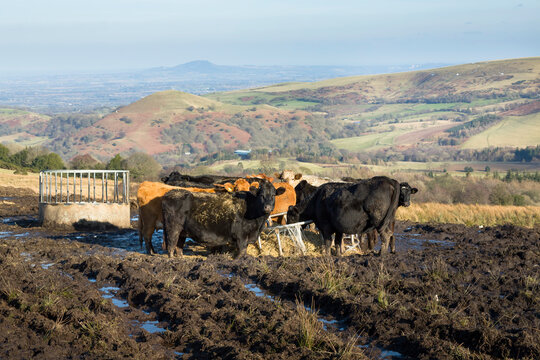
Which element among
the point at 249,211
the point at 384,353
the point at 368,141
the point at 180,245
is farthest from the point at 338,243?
the point at 368,141

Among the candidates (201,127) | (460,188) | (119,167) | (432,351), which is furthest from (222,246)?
(201,127)

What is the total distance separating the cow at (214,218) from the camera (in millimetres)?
12961

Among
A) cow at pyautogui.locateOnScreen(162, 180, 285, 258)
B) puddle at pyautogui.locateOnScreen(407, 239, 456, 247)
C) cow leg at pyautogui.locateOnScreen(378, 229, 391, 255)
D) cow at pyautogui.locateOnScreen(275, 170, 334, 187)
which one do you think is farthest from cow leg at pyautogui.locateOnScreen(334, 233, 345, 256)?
cow at pyautogui.locateOnScreen(275, 170, 334, 187)

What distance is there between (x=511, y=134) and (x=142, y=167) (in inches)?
4078

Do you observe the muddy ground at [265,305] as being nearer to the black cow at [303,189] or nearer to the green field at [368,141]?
the black cow at [303,189]

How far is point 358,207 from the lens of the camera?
13.3 meters

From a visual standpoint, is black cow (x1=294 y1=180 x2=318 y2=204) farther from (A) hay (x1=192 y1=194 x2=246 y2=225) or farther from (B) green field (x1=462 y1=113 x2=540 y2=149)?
(B) green field (x1=462 y1=113 x2=540 y2=149)

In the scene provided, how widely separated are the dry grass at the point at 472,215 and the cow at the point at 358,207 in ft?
27.0

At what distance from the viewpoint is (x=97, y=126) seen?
174375mm

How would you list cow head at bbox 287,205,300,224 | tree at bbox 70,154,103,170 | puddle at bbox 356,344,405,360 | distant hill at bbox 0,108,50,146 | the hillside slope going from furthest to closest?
distant hill at bbox 0,108,50,146, the hillside slope, tree at bbox 70,154,103,170, cow head at bbox 287,205,300,224, puddle at bbox 356,344,405,360

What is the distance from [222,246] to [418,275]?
4.25m

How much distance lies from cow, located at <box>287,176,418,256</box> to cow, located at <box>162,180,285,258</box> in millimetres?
1201

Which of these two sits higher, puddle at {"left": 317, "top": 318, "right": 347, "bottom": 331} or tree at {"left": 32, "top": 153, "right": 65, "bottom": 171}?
puddle at {"left": 317, "top": 318, "right": 347, "bottom": 331}

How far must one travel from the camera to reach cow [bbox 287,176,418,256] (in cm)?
1328
